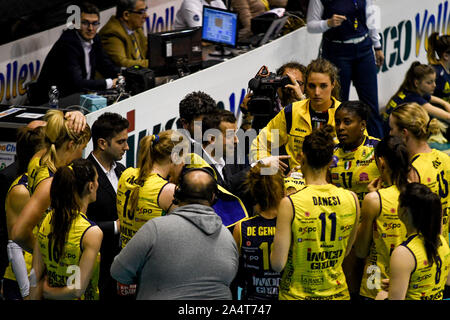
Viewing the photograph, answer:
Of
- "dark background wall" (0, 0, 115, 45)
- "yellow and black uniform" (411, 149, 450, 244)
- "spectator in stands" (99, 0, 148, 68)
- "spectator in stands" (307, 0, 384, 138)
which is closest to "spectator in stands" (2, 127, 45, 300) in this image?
"yellow and black uniform" (411, 149, 450, 244)

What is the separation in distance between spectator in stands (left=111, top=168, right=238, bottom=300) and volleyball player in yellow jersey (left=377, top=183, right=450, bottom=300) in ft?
2.78

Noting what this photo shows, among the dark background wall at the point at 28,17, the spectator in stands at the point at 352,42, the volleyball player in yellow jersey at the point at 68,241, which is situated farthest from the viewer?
the dark background wall at the point at 28,17

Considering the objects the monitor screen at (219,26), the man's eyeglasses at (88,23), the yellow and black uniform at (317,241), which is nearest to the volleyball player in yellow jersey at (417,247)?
the yellow and black uniform at (317,241)

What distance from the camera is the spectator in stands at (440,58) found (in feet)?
30.9

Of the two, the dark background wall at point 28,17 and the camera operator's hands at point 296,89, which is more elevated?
the dark background wall at point 28,17

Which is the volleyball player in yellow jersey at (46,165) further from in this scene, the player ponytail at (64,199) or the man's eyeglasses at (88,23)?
the man's eyeglasses at (88,23)

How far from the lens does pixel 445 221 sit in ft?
17.8

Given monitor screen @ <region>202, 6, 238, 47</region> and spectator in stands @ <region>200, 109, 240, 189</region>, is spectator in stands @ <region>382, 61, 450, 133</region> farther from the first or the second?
spectator in stands @ <region>200, 109, 240, 189</region>

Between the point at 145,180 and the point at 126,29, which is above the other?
the point at 126,29

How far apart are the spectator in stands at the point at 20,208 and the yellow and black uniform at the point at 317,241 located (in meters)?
1.72

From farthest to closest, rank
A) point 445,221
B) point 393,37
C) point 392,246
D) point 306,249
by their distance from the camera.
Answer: point 393,37
point 445,221
point 392,246
point 306,249

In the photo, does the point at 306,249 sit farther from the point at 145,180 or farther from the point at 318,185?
the point at 145,180
